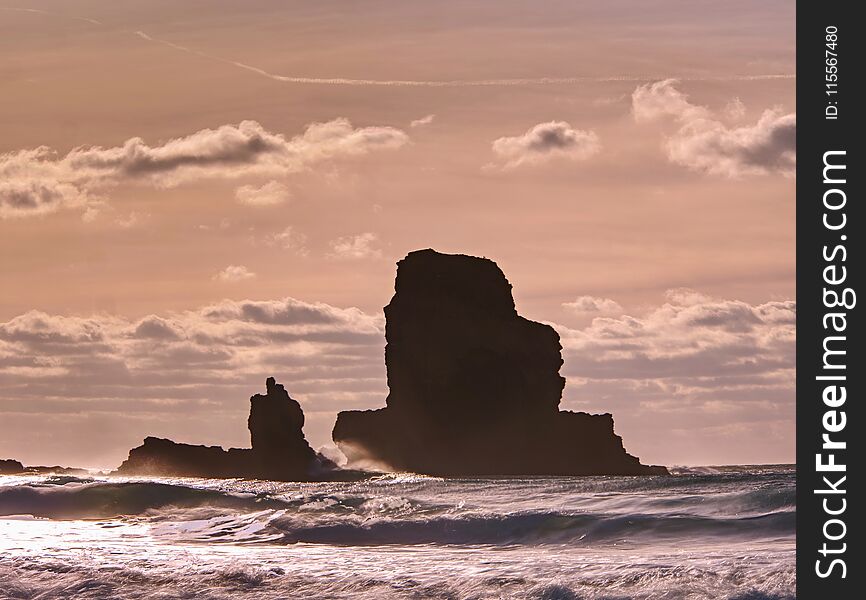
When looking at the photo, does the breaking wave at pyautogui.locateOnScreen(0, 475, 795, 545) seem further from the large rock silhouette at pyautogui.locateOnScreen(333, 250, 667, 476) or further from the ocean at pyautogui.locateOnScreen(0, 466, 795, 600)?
the large rock silhouette at pyautogui.locateOnScreen(333, 250, 667, 476)

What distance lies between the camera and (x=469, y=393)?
112 meters

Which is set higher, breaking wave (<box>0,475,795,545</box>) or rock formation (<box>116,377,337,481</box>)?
rock formation (<box>116,377,337,481</box>)

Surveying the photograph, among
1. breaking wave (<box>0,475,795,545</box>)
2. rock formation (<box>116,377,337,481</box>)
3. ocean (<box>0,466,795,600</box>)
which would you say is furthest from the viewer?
rock formation (<box>116,377,337,481</box>)

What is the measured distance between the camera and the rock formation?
329ft

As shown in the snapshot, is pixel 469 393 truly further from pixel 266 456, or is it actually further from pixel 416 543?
pixel 416 543

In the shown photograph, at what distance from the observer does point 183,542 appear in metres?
32.6

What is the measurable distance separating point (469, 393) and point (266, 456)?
1974 centimetres

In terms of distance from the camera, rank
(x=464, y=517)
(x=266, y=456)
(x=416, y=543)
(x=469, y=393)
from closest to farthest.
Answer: (x=416, y=543) → (x=464, y=517) → (x=266, y=456) → (x=469, y=393)

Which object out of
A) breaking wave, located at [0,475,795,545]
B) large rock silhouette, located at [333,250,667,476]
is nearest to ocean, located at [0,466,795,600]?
breaking wave, located at [0,475,795,545]

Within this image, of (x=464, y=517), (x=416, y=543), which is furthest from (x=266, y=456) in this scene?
(x=416, y=543)

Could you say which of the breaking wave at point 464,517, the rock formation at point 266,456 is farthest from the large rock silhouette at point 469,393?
the breaking wave at point 464,517

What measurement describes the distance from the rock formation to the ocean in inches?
1972
